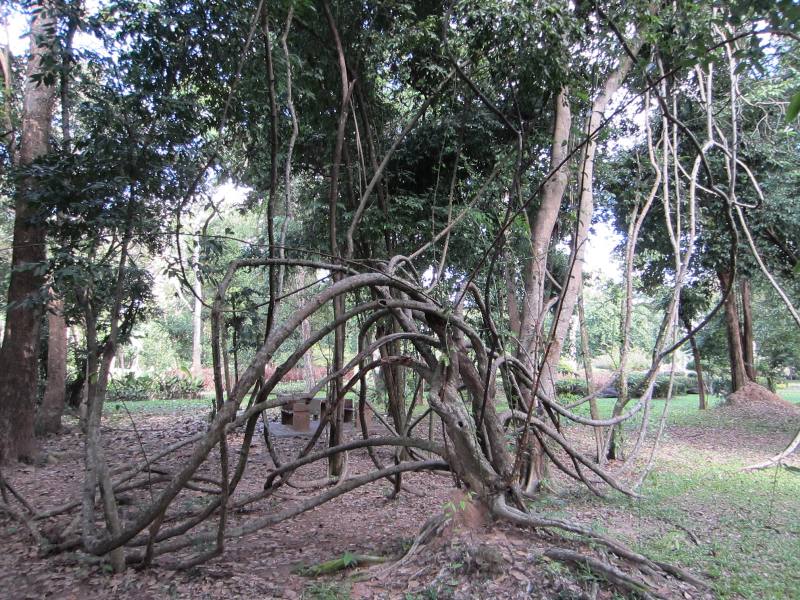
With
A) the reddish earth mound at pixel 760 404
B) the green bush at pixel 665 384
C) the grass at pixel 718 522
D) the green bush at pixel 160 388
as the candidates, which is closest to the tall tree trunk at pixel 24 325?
the grass at pixel 718 522

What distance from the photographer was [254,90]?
5688 millimetres

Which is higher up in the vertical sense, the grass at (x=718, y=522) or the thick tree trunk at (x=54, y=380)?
the thick tree trunk at (x=54, y=380)

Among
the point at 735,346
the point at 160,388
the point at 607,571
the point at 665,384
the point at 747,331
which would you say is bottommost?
the point at 665,384

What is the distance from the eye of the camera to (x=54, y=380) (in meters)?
9.03

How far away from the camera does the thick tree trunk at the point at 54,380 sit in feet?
29.4

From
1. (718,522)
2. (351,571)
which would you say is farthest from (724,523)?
(351,571)

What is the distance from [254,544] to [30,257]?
4738 millimetres

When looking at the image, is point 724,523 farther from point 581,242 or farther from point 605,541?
point 581,242

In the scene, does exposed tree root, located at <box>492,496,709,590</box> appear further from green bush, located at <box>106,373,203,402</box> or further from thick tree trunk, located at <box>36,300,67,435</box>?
green bush, located at <box>106,373,203,402</box>

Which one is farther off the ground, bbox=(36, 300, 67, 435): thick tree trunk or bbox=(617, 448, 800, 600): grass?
bbox=(36, 300, 67, 435): thick tree trunk

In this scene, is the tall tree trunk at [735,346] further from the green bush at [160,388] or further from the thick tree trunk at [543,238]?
the green bush at [160,388]

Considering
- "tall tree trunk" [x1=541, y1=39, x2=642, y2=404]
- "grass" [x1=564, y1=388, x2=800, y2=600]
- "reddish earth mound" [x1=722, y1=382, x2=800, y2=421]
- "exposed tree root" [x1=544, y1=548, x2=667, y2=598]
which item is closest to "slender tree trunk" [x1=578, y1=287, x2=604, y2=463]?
"grass" [x1=564, y1=388, x2=800, y2=600]

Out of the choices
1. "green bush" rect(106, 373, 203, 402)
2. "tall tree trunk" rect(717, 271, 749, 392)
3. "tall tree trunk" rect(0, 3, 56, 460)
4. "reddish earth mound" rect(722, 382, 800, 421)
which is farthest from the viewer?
"green bush" rect(106, 373, 203, 402)

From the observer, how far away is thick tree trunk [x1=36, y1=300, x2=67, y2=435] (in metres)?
8.96
